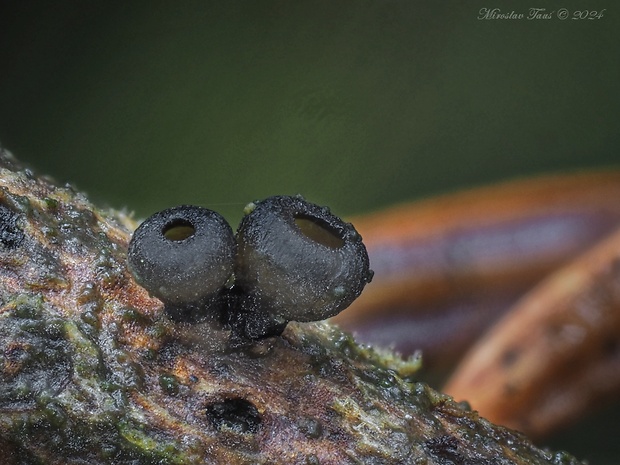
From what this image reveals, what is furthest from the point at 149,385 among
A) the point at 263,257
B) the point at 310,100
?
the point at 310,100

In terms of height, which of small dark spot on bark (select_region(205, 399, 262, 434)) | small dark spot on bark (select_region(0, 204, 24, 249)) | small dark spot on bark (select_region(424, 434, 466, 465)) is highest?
small dark spot on bark (select_region(0, 204, 24, 249))

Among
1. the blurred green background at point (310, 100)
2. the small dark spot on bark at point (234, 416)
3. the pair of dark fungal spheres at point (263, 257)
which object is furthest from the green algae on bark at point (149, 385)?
the blurred green background at point (310, 100)

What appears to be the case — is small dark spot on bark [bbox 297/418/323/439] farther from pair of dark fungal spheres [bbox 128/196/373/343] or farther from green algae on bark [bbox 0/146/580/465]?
pair of dark fungal spheres [bbox 128/196/373/343]

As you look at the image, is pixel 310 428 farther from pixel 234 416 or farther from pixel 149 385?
pixel 149 385

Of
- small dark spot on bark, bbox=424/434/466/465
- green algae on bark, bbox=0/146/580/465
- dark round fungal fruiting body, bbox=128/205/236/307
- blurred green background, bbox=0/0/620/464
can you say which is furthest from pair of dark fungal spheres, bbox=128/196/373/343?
blurred green background, bbox=0/0/620/464

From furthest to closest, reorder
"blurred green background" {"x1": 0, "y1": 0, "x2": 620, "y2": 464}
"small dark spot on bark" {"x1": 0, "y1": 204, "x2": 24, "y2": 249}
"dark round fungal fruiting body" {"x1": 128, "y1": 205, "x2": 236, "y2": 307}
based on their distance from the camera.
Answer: "blurred green background" {"x1": 0, "y1": 0, "x2": 620, "y2": 464}, "small dark spot on bark" {"x1": 0, "y1": 204, "x2": 24, "y2": 249}, "dark round fungal fruiting body" {"x1": 128, "y1": 205, "x2": 236, "y2": 307}

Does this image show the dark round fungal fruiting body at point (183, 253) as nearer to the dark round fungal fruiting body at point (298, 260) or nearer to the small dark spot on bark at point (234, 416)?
the dark round fungal fruiting body at point (298, 260)
